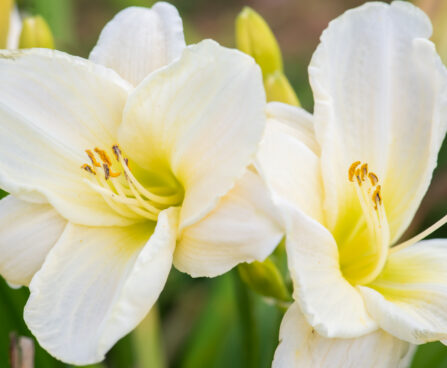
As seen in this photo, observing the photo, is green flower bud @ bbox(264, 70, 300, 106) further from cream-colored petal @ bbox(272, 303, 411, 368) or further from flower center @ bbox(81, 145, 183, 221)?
cream-colored petal @ bbox(272, 303, 411, 368)

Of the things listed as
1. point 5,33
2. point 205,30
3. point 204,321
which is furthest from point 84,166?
point 205,30

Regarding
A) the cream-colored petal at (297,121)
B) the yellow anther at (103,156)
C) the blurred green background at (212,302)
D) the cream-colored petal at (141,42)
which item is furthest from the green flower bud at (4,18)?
the cream-colored petal at (297,121)

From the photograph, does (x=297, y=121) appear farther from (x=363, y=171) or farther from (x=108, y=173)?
(x=108, y=173)

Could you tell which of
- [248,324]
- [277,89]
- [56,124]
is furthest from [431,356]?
[56,124]

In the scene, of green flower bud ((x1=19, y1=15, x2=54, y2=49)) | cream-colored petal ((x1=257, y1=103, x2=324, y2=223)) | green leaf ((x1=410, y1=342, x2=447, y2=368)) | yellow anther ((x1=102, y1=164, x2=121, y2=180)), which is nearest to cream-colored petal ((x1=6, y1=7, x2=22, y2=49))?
green flower bud ((x1=19, y1=15, x2=54, y2=49))

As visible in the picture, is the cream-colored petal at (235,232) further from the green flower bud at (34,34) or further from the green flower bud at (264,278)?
the green flower bud at (34,34)
